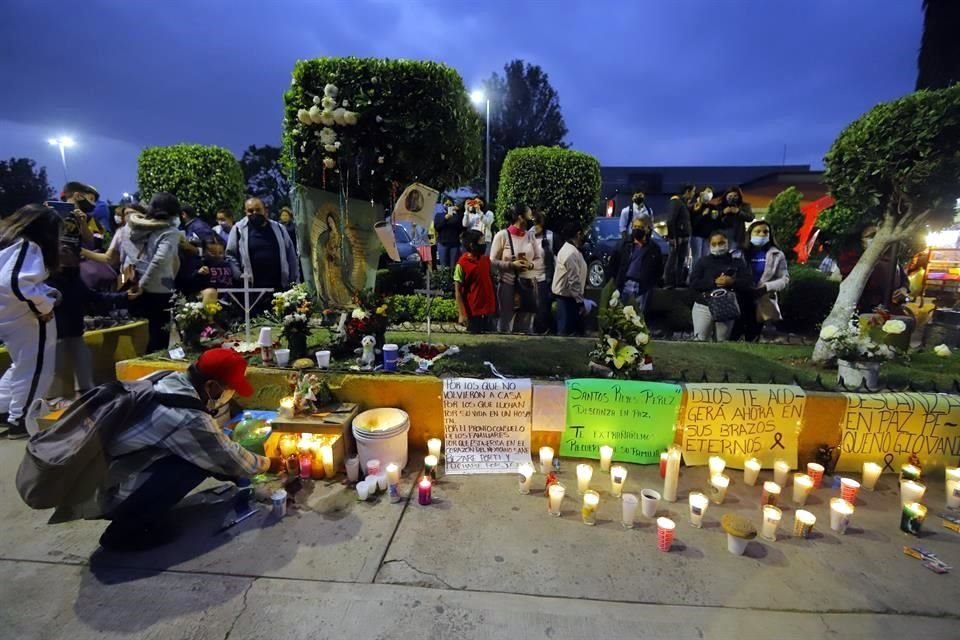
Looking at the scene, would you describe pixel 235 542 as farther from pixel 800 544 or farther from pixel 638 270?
pixel 638 270

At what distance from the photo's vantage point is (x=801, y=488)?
3193mm

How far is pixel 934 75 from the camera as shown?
13508 mm

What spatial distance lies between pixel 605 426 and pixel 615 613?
165 cm

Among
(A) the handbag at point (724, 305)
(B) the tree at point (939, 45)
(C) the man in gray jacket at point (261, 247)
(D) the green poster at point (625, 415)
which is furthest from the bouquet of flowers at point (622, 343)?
(B) the tree at point (939, 45)

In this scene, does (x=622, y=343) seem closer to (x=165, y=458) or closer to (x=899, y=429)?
(x=899, y=429)

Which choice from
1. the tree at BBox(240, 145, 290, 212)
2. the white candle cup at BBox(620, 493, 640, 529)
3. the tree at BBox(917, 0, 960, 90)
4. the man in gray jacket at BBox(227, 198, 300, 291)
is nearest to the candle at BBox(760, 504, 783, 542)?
the white candle cup at BBox(620, 493, 640, 529)

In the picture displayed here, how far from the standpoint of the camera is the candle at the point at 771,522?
2.81 metres

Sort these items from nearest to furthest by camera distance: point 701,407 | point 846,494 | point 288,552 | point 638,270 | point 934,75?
point 288,552 < point 846,494 < point 701,407 < point 638,270 < point 934,75

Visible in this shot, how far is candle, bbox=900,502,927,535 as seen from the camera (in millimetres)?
2885

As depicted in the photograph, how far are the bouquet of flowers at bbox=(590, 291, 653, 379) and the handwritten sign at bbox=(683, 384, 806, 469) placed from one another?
46 centimetres

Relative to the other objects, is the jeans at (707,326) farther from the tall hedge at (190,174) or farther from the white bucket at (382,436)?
the tall hedge at (190,174)

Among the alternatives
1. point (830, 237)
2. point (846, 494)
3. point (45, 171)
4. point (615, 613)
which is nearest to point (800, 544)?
point (846, 494)

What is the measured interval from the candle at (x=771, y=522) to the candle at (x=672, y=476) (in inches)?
21.9

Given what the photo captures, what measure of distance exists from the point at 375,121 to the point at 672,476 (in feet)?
12.7
